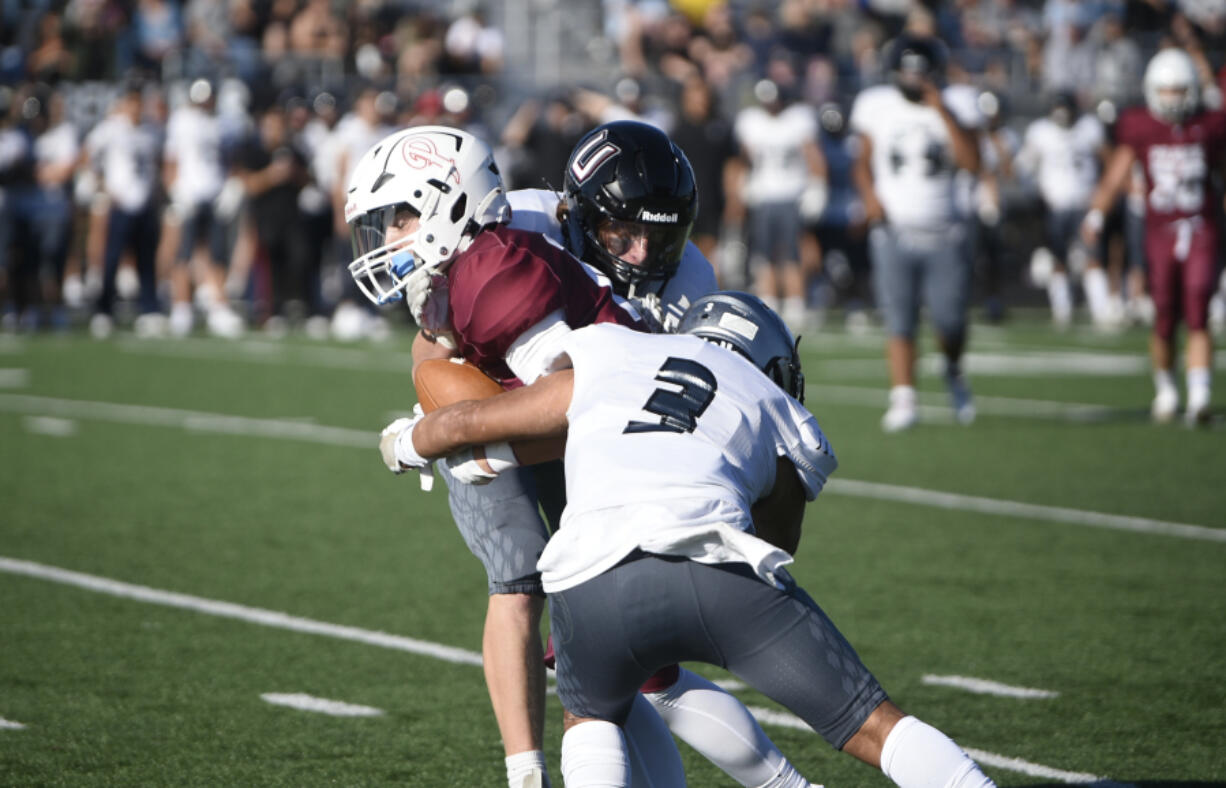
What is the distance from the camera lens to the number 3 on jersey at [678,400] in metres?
2.83

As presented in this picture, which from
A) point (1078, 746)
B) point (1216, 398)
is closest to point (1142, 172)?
point (1216, 398)

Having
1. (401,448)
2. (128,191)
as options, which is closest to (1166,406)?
(401,448)

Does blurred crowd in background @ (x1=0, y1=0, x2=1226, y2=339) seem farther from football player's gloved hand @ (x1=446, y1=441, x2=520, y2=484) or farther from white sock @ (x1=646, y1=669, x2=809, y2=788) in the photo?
football player's gloved hand @ (x1=446, y1=441, x2=520, y2=484)

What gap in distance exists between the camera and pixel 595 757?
2943 millimetres

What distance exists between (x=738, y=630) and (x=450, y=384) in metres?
0.77

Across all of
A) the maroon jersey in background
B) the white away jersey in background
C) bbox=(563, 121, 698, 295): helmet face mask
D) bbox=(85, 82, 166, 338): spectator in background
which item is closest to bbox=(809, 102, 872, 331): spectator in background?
bbox=(85, 82, 166, 338): spectator in background

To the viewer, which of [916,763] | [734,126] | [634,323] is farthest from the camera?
[734,126]

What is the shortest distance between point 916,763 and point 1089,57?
68.1 feet

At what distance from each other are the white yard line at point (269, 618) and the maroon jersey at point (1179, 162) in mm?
6349

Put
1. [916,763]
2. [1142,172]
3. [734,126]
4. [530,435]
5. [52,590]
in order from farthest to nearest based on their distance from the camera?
[734,126]
[1142,172]
[52,590]
[530,435]
[916,763]

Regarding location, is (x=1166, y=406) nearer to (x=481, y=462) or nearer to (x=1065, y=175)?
(x=481, y=462)

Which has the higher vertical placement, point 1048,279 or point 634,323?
point 634,323

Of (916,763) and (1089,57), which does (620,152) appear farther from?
(1089,57)

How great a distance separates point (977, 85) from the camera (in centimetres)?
2139
